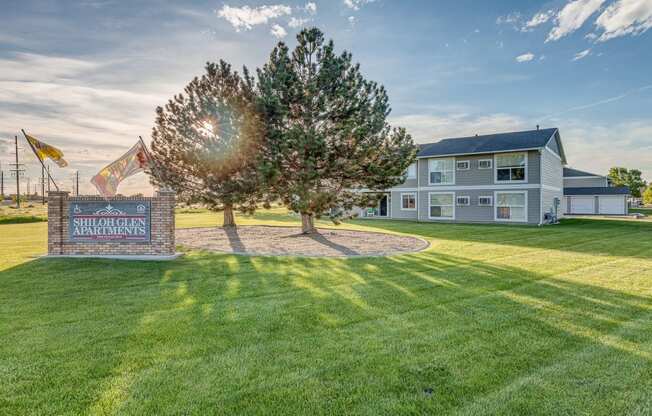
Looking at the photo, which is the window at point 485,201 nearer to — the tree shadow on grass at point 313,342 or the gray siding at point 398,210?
the gray siding at point 398,210

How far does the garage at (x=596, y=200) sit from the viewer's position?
116 feet

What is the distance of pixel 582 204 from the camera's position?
122 ft

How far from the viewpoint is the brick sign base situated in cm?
998

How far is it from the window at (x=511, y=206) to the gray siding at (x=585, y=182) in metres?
23.4

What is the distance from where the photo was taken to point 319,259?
9.88 m

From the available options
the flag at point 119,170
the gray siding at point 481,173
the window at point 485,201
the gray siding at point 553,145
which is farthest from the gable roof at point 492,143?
the flag at point 119,170

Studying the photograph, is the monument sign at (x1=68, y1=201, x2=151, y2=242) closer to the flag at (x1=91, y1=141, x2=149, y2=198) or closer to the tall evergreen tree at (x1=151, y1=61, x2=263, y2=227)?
the flag at (x1=91, y1=141, x2=149, y2=198)

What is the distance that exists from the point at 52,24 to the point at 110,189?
5623 mm

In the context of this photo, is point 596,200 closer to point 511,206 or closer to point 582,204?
point 582,204

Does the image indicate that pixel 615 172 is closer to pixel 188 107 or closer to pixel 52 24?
pixel 188 107

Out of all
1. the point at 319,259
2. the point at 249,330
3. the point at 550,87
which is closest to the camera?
the point at 249,330

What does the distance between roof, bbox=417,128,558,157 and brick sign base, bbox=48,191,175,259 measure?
1693 centimetres

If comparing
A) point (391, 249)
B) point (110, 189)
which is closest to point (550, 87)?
point (391, 249)

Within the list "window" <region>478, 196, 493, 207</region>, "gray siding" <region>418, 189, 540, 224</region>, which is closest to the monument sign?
"gray siding" <region>418, 189, 540, 224</region>
